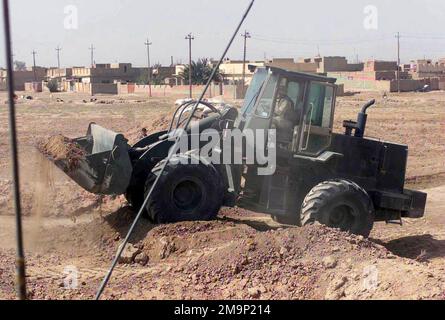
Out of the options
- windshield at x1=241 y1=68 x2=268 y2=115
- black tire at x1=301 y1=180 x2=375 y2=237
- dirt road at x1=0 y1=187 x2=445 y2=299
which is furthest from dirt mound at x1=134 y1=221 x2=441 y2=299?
windshield at x1=241 y1=68 x2=268 y2=115

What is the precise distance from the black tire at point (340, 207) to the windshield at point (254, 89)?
5.22 feet

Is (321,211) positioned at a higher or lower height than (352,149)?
lower

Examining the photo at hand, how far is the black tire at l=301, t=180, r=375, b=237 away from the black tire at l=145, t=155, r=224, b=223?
1329 millimetres

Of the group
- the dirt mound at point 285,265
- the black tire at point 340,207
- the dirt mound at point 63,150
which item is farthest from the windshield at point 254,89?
the dirt mound at point 63,150

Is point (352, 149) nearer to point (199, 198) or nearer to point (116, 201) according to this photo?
point (199, 198)

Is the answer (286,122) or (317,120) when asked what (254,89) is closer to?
(286,122)

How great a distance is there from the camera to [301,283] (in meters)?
6.66

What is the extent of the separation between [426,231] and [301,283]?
4.96 metres

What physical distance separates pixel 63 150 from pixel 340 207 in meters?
4.02

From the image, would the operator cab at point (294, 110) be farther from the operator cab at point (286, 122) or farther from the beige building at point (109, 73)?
the beige building at point (109, 73)

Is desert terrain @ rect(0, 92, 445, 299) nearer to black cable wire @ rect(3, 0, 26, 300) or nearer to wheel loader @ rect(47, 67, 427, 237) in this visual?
wheel loader @ rect(47, 67, 427, 237)

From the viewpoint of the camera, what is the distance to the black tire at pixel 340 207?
28.8 feet

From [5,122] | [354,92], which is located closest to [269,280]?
[5,122]

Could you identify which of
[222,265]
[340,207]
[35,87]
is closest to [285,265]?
[222,265]
